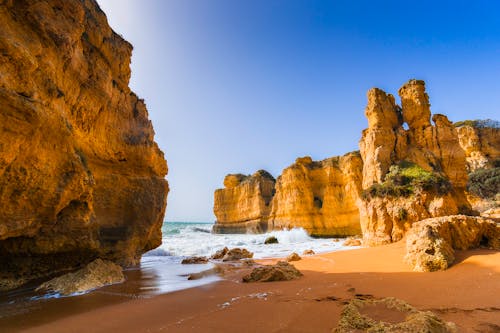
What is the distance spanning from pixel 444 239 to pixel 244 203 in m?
43.9

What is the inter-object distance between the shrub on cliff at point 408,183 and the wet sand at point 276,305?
276 inches

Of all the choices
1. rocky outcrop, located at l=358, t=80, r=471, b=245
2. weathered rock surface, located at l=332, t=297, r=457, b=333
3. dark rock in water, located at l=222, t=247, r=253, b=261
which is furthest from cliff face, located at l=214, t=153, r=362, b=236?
weathered rock surface, located at l=332, t=297, r=457, b=333

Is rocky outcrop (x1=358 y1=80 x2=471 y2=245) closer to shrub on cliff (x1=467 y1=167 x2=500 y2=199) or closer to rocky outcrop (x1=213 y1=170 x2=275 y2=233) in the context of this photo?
shrub on cliff (x1=467 y1=167 x2=500 y2=199)


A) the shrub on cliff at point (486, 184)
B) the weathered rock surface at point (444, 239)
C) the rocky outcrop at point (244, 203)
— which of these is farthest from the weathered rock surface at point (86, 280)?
the rocky outcrop at point (244, 203)

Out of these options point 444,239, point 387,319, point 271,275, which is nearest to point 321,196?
point 444,239

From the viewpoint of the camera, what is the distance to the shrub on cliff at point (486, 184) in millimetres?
28359

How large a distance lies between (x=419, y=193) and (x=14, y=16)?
14046 mm

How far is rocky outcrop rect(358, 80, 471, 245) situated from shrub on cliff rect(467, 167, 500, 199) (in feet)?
66.0

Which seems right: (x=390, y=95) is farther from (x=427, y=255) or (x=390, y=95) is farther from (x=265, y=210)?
(x=265, y=210)

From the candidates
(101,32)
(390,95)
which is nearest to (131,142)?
(101,32)

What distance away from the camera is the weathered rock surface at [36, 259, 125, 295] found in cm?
531

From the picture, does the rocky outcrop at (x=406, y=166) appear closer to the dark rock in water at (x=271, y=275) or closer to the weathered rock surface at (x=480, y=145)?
the dark rock in water at (x=271, y=275)

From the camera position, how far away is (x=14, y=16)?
15.2ft

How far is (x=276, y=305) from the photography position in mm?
3295
